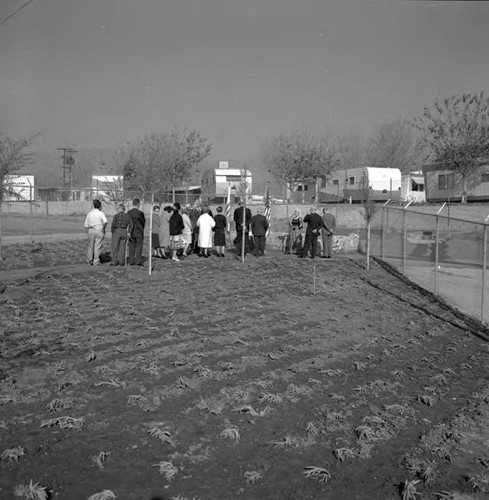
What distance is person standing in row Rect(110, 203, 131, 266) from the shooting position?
15.2 metres

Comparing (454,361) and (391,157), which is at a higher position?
A: (391,157)

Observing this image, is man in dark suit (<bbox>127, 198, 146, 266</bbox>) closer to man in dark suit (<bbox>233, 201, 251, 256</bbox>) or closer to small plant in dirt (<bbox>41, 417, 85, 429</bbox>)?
man in dark suit (<bbox>233, 201, 251, 256</bbox>)

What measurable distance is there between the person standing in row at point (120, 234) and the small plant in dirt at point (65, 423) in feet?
34.1

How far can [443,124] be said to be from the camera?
41125mm

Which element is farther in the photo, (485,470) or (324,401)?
(324,401)

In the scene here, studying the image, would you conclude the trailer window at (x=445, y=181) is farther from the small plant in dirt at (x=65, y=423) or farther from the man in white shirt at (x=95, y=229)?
the small plant in dirt at (x=65, y=423)

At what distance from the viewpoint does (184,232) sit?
1820 centimetres

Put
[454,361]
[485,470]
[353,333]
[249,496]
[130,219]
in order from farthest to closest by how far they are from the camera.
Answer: [130,219]
[353,333]
[454,361]
[485,470]
[249,496]

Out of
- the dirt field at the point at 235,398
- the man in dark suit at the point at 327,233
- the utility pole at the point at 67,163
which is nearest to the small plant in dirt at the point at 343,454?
the dirt field at the point at 235,398

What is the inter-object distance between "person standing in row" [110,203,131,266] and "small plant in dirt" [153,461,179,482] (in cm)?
1132

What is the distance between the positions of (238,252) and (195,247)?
1.50 meters

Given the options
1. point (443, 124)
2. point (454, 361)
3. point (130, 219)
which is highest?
point (443, 124)

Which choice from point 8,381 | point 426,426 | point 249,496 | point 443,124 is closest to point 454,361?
point 426,426

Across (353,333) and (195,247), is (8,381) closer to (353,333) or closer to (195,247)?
(353,333)
